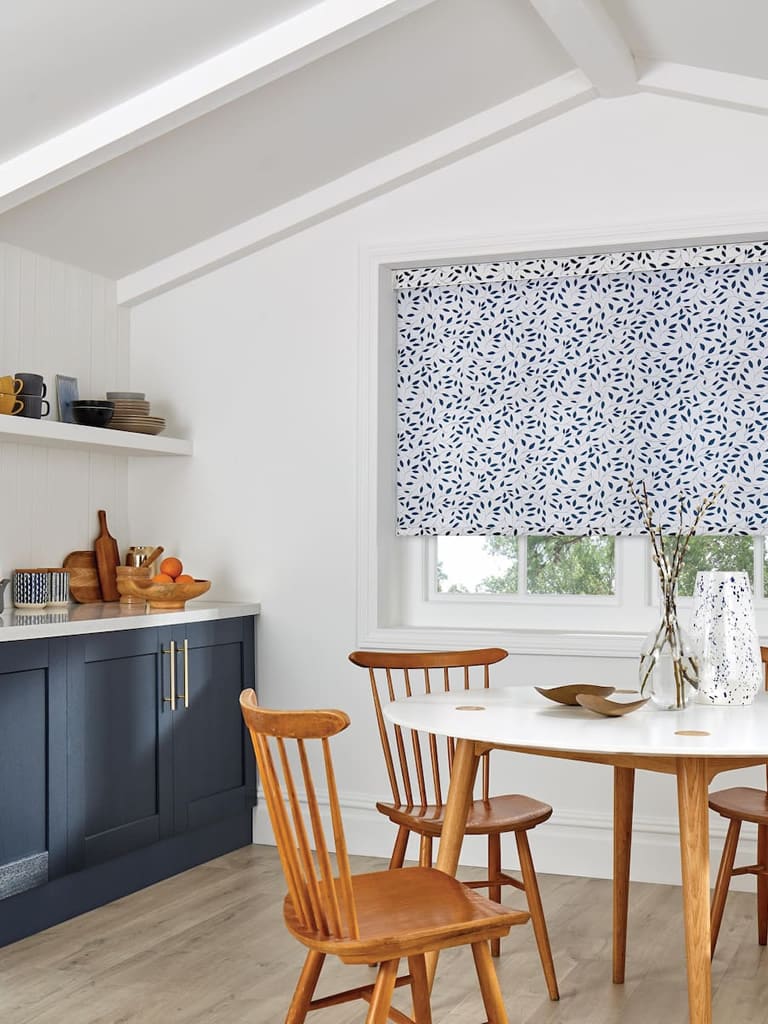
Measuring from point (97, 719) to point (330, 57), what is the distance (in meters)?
2.21

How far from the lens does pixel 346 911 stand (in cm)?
218

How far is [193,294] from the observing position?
16.2 feet

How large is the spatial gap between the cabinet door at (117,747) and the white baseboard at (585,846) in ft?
2.71

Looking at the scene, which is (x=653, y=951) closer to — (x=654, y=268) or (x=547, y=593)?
(x=547, y=593)

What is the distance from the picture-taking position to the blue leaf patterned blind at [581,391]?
4.30 m

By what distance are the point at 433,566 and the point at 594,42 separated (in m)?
2.02

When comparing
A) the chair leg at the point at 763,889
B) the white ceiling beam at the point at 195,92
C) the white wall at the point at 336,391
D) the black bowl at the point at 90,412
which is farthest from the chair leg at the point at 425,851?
the white ceiling beam at the point at 195,92

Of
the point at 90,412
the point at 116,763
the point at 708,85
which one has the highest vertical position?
the point at 708,85

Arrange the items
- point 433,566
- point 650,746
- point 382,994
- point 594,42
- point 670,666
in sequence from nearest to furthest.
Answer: point 382,994
point 650,746
point 670,666
point 594,42
point 433,566

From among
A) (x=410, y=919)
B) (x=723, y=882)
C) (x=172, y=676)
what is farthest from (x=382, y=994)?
(x=172, y=676)

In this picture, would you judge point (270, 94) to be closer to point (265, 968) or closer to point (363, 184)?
point (363, 184)

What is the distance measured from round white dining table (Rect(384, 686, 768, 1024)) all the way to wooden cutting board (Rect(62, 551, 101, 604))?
202cm

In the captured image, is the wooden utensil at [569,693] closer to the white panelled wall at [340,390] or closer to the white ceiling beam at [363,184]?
the white panelled wall at [340,390]

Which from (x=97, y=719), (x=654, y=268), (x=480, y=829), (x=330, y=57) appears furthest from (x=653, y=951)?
(x=330, y=57)
